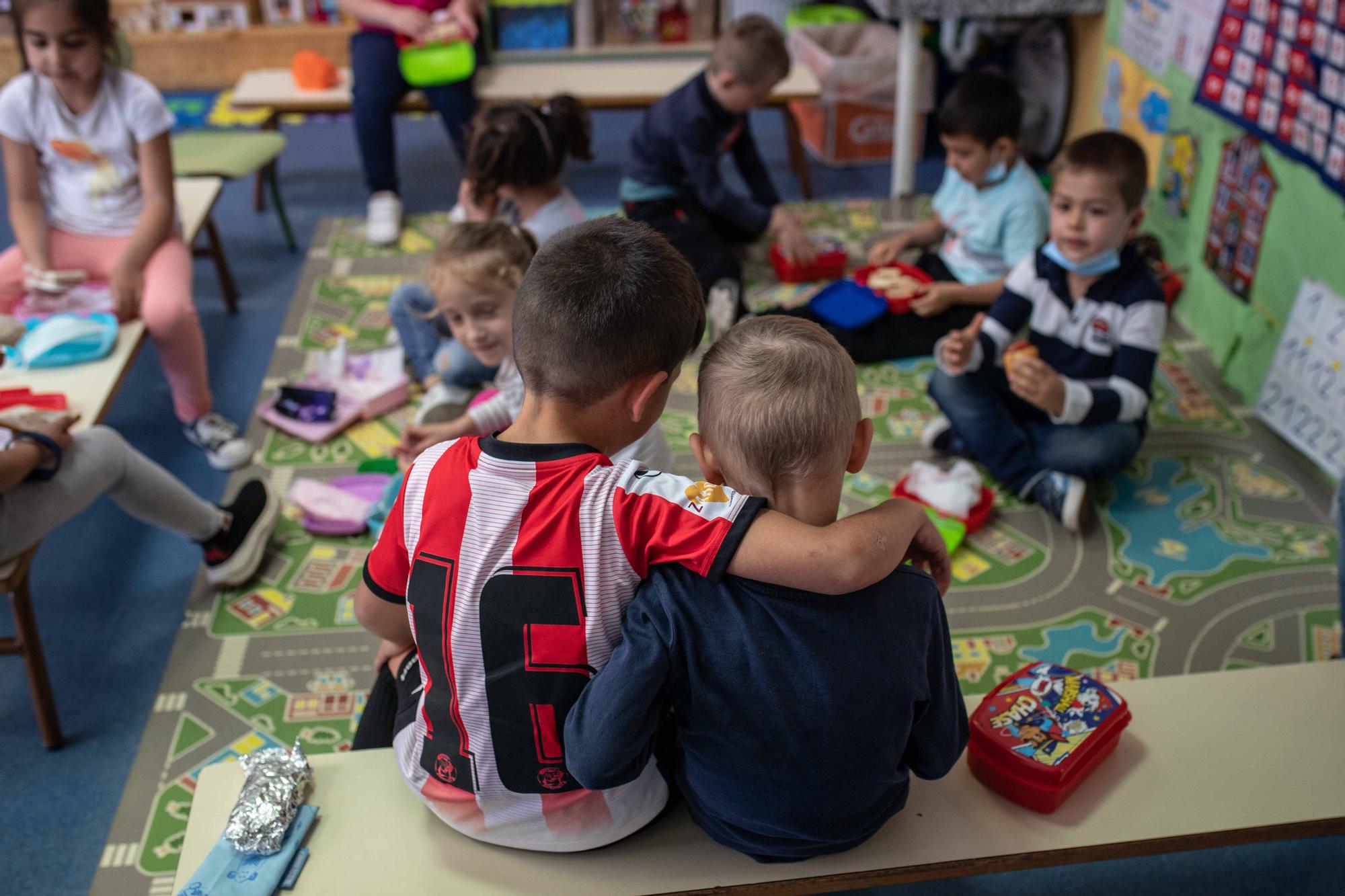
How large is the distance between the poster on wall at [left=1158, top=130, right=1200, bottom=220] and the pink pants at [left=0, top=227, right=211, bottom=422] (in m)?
2.84

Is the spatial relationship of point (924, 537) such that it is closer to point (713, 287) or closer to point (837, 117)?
point (713, 287)

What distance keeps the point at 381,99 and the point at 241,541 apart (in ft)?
7.13

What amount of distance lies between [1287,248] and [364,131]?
3043mm

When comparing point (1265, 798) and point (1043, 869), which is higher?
point (1265, 798)

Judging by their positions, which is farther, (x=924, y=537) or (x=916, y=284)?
(x=916, y=284)

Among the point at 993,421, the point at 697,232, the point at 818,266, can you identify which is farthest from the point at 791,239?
the point at 993,421

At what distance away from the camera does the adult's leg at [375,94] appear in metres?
3.98

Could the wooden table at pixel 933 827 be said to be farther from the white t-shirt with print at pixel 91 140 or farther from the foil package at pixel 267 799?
the white t-shirt with print at pixel 91 140

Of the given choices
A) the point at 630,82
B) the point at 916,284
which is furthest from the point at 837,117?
the point at 916,284

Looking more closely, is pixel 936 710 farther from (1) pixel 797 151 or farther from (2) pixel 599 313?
(1) pixel 797 151

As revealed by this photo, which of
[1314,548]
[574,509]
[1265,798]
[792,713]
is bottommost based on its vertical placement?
[1314,548]

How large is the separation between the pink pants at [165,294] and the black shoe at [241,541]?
45 centimetres

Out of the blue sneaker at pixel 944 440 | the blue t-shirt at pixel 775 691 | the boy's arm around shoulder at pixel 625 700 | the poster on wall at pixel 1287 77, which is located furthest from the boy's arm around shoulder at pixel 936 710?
the poster on wall at pixel 1287 77

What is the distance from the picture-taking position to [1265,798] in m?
1.47
